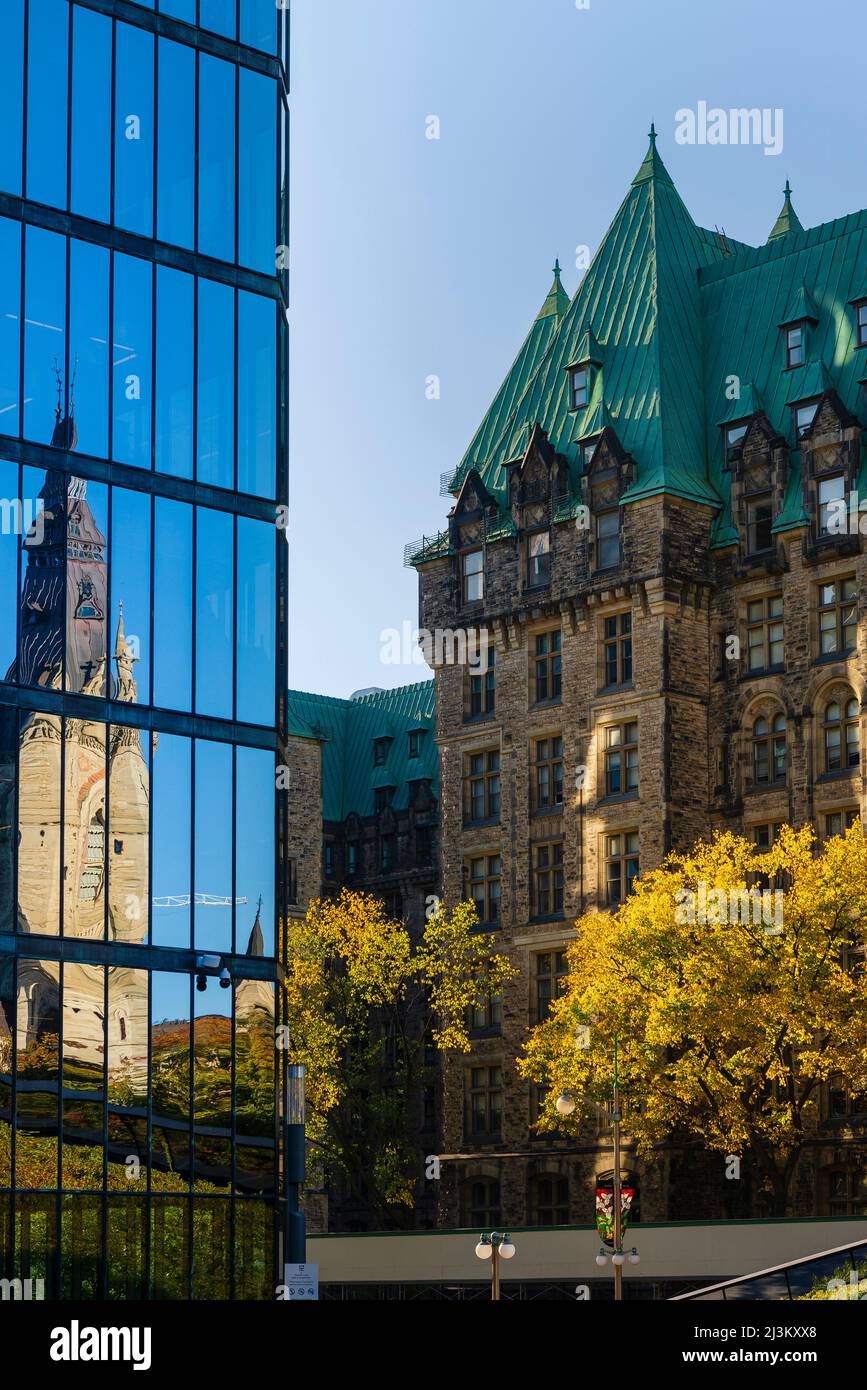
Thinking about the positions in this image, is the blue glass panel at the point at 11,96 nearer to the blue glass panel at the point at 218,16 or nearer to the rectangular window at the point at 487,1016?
the blue glass panel at the point at 218,16

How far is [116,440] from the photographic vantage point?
40.3 meters

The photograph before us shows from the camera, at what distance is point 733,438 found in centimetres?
8169

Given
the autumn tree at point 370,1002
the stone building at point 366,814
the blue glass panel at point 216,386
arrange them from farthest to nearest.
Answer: the stone building at point 366,814, the autumn tree at point 370,1002, the blue glass panel at point 216,386

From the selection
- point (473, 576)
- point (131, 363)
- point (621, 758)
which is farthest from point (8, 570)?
point (473, 576)

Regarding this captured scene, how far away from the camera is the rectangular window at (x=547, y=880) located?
80.7 meters

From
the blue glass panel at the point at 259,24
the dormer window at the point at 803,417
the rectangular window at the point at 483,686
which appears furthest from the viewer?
the rectangular window at the point at 483,686

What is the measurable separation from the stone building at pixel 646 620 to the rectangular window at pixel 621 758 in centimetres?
10

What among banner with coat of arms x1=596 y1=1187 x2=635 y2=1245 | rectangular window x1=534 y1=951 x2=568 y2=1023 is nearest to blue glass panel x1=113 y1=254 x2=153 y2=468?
banner with coat of arms x1=596 y1=1187 x2=635 y2=1245

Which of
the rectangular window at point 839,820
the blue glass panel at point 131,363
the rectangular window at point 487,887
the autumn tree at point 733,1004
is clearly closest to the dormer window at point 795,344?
the rectangular window at point 839,820

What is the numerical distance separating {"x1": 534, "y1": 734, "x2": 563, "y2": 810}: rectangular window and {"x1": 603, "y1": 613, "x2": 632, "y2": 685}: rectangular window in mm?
3476

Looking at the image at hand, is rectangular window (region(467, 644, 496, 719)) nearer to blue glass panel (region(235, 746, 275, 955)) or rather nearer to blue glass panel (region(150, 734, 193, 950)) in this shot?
blue glass panel (region(235, 746, 275, 955))

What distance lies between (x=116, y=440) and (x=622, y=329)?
48333mm

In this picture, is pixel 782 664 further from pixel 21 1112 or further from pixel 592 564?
pixel 21 1112

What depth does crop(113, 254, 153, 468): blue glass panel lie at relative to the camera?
132 feet
